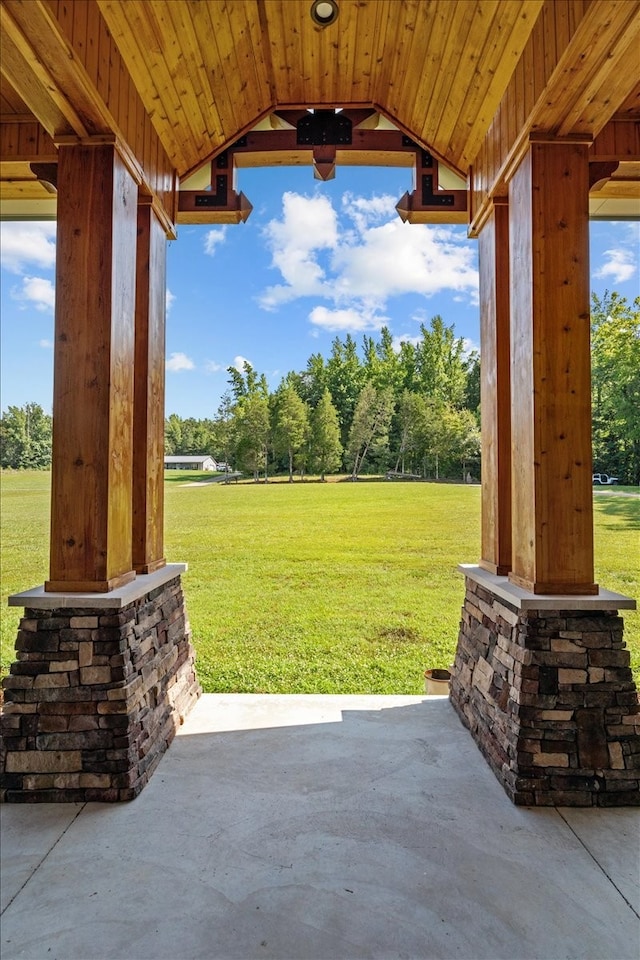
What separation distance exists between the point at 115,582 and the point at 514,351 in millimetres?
2104

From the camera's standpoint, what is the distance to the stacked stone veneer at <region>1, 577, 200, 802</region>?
2.13m

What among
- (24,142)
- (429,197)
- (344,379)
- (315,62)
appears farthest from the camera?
(344,379)

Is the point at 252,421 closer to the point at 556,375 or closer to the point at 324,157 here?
the point at 324,157

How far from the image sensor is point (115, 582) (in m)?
2.29

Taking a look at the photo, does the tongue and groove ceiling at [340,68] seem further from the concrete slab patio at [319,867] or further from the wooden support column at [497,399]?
the concrete slab patio at [319,867]

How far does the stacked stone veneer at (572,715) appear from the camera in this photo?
211cm

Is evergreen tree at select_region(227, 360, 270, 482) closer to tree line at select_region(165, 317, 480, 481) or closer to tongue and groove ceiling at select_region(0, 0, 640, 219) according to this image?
tree line at select_region(165, 317, 480, 481)

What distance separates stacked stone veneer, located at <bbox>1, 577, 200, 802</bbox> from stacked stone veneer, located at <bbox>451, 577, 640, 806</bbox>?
1605mm

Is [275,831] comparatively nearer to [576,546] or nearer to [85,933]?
[85,933]

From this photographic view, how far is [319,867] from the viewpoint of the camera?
174 centimetres

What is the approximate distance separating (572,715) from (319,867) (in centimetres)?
114

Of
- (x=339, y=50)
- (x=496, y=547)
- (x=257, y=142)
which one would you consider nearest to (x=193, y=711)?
(x=496, y=547)

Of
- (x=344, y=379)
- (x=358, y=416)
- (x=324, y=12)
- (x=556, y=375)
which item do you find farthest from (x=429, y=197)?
(x=344, y=379)

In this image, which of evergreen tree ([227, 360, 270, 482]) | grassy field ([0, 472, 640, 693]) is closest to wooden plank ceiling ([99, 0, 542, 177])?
evergreen tree ([227, 360, 270, 482])
